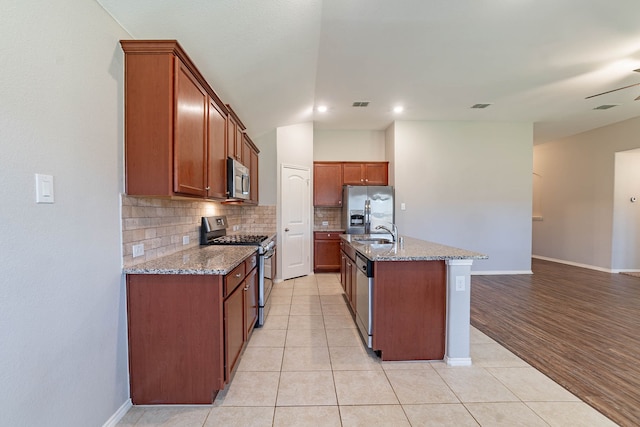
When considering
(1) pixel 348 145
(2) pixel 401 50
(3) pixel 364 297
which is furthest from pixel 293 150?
(3) pixel 364 297

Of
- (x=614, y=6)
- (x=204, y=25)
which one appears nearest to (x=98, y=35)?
(x=204, y=25)

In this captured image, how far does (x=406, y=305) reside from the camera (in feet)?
7.29

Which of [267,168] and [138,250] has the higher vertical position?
[267,168]

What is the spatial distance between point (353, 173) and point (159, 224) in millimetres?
4027

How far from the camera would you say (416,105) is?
14.4 ft

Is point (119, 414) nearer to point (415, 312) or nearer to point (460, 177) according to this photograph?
point (415, 312)

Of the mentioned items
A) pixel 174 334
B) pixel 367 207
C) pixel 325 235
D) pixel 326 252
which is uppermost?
pixel 367 207

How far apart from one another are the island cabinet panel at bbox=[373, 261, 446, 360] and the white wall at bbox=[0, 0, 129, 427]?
179cm

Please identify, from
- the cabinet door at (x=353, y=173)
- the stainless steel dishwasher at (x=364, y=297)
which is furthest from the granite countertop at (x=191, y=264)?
the cabinet door at (x=353, y=173)

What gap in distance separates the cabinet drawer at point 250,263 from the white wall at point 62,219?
0.91 m

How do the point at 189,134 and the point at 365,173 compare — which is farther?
the point at 365,173

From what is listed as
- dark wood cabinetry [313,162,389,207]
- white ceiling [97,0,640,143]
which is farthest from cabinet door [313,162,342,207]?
white ceiling [97,0,640,143]

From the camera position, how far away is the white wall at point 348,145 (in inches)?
230

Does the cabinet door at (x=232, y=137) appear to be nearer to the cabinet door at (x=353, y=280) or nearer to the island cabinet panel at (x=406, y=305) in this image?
the cabinet door at (x=353, y=280)
